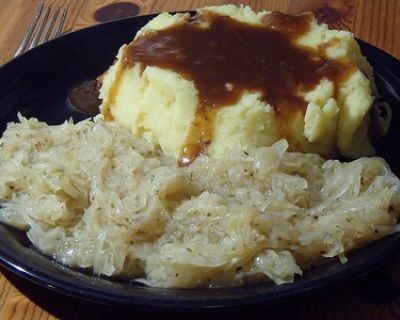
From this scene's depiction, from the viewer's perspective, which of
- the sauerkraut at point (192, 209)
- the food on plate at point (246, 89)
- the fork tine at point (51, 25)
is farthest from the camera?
the fork tine at point (51, 25)

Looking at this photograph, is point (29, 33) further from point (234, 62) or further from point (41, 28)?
point (234, 62)

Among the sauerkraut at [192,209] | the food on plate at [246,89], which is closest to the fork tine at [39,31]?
the food on plate at [246,89]

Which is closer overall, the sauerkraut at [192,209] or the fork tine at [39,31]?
the sauerkraut at [192,209]

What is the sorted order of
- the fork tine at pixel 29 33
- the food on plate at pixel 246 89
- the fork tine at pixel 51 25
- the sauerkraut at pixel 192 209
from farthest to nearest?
the fork tine at pixel 51 25 < the fork tine at pixel 29 33 < the food on plate at pixel 246 89 < the sauerkraut at pixel 192 209

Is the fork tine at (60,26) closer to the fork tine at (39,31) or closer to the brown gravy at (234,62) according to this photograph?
the fork tine at (39,31)

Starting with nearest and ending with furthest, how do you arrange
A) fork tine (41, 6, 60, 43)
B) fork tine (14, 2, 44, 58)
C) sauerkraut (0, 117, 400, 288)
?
sauerkraut (0, 117, 400, 288) → fork tine (14, 2, 44, 58) → fork tine (41, 6, 60, 43)

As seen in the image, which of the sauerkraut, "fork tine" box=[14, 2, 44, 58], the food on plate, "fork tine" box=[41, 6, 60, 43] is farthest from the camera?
"fork tine" box=[41, 6, 60, 43]

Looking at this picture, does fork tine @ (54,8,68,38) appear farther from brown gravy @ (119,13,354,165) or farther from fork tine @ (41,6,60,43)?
brown gravy @ (119,13,354,165)

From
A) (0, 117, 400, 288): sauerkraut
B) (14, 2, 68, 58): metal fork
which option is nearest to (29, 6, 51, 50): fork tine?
(14, 2, 68, 58): metal fork

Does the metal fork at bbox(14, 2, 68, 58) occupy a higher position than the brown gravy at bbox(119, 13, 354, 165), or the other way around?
the brown gravy at bbox(119, 13, 354, 165)
